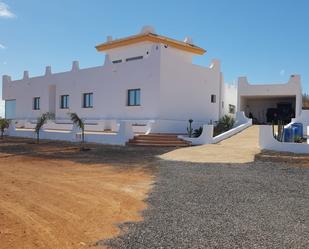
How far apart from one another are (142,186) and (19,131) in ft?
72.5

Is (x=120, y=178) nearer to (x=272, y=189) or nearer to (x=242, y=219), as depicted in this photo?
(x=272, y=189)

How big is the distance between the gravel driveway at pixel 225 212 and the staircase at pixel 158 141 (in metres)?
8.30

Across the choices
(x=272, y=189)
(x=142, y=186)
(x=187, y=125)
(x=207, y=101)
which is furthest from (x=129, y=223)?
(x=207, y=101)

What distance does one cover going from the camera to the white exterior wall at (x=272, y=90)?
29438mm

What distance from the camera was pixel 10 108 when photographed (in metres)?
37.5

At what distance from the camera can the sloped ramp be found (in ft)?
48.5

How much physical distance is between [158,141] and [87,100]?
9.66 metres

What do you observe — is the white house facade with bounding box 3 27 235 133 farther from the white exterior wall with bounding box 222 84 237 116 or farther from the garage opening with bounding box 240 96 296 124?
the garage opening with bounding box 240 96 296 124

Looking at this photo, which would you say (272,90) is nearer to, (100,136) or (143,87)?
(143,87)

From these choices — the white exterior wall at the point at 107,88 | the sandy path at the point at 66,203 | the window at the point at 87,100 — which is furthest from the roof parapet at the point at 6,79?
the sandy path at the point at 66,203

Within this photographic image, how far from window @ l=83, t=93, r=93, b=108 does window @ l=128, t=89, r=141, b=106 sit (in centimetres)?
400

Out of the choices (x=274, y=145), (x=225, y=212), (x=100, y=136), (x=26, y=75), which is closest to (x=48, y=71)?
(x=26, y=75)

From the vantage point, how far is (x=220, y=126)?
24.8 m

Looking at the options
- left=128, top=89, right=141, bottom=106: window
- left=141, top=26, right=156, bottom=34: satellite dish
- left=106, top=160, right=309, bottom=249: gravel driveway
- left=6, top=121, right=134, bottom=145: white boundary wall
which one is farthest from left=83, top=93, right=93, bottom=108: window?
left=106, top=160, right=309, bottom=249: gravel driveway
